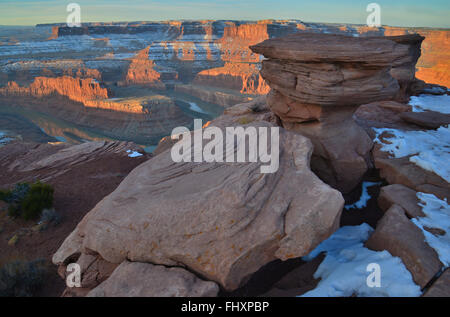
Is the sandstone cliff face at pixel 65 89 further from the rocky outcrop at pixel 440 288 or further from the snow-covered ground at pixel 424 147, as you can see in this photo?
the rocky outcrop at pixel 440 288

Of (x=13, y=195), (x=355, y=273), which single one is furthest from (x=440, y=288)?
(x=13, y=195)

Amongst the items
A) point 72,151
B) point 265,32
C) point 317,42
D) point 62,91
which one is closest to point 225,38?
point 265,32

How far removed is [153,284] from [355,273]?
9.57 ft

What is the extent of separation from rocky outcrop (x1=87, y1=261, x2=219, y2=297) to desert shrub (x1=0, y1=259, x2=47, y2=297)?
250cm

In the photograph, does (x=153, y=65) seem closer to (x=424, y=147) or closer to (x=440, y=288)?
(x=424, y=147)

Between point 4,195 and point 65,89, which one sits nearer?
point 4,195

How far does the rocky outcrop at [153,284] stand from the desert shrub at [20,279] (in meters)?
2.50

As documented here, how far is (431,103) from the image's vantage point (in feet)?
37.8

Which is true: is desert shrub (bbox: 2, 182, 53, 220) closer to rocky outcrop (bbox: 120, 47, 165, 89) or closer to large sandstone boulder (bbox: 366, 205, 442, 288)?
large sandstone boulder (bbox: 366, 205, 442, 288)

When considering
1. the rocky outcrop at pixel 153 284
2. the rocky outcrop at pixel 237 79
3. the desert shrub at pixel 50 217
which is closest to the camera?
the rocky outcrop at pixel 153 284

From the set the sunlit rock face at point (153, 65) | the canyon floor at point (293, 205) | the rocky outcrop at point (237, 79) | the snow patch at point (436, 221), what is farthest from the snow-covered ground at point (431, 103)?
the rocky outcrop at point (237, 79)

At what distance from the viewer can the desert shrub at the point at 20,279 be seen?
484 centimetres

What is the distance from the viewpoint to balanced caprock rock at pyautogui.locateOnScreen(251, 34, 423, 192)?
18.0 feet

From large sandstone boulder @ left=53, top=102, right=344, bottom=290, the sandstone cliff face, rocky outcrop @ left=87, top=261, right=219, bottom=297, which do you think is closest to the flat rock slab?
large sandstone boulder @ left=53, top=102, right=344, bottom=290
